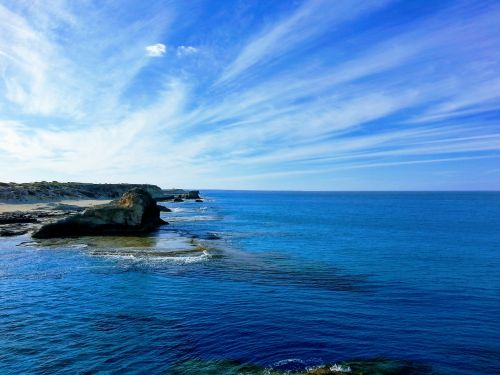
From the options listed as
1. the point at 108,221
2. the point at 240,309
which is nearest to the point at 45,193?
the point at 108,221

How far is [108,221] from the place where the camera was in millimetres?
45750

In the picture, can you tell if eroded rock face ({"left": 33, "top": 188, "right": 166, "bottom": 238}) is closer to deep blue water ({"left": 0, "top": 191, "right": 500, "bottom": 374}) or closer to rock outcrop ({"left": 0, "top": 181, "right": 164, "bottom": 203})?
deep blue water ({"left": 0, "top": 191, "right": 500, "bottom": 374})

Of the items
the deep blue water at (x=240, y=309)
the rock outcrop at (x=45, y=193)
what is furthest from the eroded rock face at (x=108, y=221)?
the rock outcrop at (x=45, y=193)

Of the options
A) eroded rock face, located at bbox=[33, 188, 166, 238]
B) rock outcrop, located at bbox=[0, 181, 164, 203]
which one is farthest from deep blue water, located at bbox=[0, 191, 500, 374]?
rock outcrop, located at bbox=[0, 181, 164, 203]

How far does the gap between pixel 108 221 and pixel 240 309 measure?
102ft

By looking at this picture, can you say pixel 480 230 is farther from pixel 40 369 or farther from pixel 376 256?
pixel 40 369

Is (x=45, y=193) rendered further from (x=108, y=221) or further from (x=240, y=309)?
(x=240, y=309)

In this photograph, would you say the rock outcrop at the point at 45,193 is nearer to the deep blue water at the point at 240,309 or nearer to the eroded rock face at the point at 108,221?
the eroded rock face at the point at 108,221

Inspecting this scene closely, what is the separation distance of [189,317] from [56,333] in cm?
535

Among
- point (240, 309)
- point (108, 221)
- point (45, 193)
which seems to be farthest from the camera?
point (45, 193)

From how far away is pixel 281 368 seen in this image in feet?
41.5

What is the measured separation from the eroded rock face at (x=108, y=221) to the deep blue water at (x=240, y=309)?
23.2ft

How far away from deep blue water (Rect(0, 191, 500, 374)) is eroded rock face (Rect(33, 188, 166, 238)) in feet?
23.2

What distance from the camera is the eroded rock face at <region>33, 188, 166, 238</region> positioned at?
43844mm
